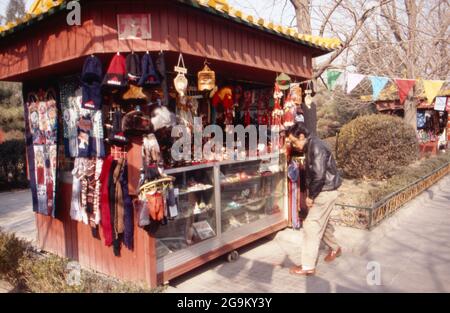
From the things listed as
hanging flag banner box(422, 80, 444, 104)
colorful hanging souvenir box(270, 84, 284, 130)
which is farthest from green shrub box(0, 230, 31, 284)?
hanging flag banner box(422, 80, 444, 104)

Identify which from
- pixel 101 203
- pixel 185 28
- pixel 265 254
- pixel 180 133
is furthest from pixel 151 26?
pixel 265 254

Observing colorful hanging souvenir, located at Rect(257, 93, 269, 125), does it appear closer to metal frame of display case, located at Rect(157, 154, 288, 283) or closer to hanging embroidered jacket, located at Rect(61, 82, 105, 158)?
metal frame of display case, located at Rect(157, 154, 288, 283)

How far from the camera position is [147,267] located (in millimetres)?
4352

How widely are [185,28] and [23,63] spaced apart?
8.27ft

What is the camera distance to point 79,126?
483cm

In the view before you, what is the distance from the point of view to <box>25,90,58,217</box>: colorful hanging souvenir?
5.44m

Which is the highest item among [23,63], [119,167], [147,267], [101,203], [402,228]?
[23,63]

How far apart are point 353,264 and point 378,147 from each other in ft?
21.7

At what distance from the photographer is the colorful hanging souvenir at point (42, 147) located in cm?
544

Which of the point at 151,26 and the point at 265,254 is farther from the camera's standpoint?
the point at 265,254

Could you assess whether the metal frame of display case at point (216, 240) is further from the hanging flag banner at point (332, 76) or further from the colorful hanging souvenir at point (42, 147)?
the hanging flag banner at point (332, 76)

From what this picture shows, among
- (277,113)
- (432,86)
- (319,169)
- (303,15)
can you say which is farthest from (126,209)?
(432,86)

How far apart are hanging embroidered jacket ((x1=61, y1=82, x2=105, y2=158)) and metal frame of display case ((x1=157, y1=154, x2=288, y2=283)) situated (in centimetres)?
102
